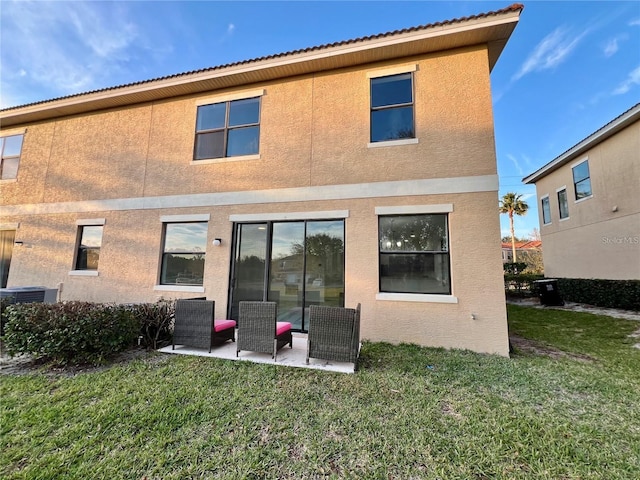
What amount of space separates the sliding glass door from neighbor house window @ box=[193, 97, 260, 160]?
7.57 ft

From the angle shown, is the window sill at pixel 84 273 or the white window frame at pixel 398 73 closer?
the white window frame at pixel 398 73

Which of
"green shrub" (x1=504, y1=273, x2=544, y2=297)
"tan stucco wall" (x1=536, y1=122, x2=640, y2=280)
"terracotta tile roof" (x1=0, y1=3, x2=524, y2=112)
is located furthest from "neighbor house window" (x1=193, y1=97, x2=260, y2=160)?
"green shrub" (x1=504, y1=273, x2=544, y2=297)

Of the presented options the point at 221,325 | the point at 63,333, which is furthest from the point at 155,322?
the point at 63,333

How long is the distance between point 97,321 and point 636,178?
707 inches

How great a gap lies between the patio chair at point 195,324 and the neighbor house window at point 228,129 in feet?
14.4

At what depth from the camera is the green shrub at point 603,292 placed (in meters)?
10.7

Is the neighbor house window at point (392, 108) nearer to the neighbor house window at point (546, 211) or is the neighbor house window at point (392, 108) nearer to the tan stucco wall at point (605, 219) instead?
the tan stucco wall at point (605, 219)

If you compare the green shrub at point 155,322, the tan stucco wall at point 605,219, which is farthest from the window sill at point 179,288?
the tan stucco wall at point 605,219

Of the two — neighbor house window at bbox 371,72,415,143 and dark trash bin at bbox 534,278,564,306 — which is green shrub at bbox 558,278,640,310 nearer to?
dark trash bin at bbox 534,278,564,306

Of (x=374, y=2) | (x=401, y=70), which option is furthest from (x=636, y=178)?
(x=374, y=2)

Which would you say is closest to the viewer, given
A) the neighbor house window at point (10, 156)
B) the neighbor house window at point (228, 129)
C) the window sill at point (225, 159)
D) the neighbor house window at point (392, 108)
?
the neighbor house window at point (392, 108)

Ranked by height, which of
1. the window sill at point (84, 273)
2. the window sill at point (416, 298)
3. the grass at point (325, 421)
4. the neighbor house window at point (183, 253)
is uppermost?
the neighbor house window at point (183, 253)

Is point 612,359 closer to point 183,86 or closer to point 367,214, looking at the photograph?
point 367,214

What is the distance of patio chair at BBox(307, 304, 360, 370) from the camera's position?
4676mm
